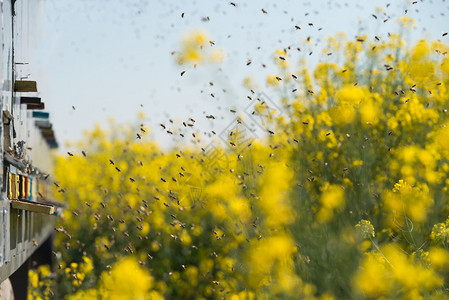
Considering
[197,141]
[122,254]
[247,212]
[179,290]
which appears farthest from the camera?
[122,254]

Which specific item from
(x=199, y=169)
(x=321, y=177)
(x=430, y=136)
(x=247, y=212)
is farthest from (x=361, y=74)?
(x=247, y=212)

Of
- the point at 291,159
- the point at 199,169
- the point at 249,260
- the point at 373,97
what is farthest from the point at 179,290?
the point at 249,260

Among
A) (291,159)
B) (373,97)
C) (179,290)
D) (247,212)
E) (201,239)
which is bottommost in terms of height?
(179,290)

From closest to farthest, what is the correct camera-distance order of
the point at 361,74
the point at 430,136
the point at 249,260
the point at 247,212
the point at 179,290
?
the point at 249,260, the point at 247,212, the point at 430,136, the point at 361,74, the point at 179,290

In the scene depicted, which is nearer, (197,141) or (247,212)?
(247,212)

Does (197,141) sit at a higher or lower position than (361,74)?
lower

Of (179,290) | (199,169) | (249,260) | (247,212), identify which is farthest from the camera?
(179,290)

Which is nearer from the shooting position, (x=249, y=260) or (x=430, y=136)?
(x=249, y=260)

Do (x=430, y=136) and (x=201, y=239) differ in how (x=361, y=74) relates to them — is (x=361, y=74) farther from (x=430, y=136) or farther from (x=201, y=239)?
(x=201, y=239)

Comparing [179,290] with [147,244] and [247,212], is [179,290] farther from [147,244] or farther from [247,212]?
[247,212]
